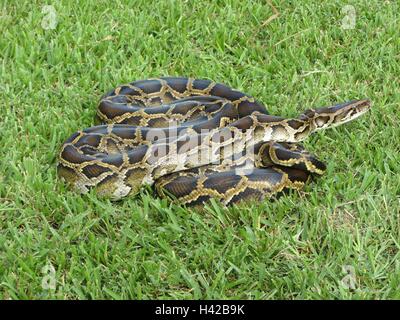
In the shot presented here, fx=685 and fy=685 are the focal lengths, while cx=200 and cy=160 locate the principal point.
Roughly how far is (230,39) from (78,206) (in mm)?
4148

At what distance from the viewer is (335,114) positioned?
7.38 m

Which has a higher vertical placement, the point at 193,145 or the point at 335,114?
the point at 193,145

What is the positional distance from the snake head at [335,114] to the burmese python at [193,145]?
0.04ft

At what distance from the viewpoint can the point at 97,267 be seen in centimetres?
535

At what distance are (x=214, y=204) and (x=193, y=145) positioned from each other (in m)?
0.89

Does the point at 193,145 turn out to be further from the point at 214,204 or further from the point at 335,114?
the point at 335,114

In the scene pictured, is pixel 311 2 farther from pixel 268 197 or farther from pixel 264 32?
pixel 268 197

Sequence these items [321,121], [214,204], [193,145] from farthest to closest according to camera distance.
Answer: [321,121] < [193,145] < [214,204]

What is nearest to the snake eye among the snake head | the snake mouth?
the snake head

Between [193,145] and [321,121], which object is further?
[321,121]

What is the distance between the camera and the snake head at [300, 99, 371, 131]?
7340 millimetres

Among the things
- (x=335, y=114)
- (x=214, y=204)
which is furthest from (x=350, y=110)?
(x=214, y=204)

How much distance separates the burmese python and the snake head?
11 millimetres

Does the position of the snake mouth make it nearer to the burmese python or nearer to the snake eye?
the burmese python
